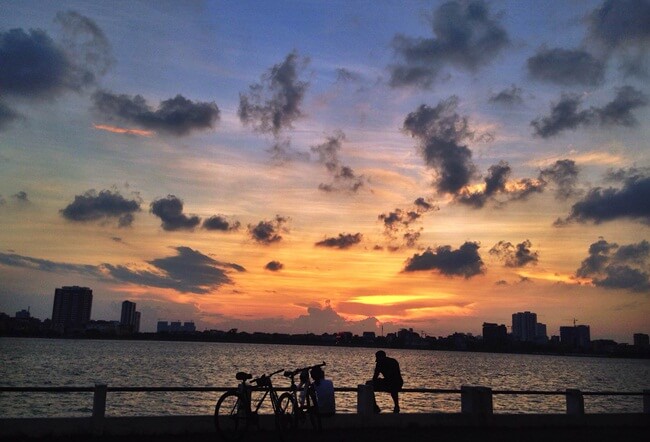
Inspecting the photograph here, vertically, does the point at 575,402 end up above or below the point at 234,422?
above

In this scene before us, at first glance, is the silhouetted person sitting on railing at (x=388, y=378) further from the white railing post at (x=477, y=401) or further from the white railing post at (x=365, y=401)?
the white railing post at (x=477, y=401)

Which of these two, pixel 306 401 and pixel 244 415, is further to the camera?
pixel 306 401

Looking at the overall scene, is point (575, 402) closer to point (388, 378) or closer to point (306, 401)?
point (388, 378)

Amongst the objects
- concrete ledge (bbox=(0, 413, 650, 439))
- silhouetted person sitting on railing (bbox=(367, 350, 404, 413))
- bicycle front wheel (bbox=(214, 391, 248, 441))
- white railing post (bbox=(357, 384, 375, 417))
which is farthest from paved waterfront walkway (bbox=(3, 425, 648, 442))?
silhouetted person sitting on railing (bbox=(367, 350, 404, 413))

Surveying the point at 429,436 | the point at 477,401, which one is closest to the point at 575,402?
the point at 477,401

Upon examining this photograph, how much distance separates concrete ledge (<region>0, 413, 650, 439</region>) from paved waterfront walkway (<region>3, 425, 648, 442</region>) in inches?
6.7

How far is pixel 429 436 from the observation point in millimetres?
14430

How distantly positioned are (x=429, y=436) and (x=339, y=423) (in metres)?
2.14

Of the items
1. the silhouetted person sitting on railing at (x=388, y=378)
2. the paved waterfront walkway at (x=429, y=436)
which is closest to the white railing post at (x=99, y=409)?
the paved waterfront walkway at (x=429, y=436)

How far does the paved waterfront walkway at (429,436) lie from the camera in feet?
42.7

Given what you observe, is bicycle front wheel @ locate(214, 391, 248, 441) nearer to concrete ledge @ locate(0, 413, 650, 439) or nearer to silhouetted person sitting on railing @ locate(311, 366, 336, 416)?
concrete ledge @ locate(0, 413, 650, 439)

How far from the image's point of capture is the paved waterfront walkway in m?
13.0

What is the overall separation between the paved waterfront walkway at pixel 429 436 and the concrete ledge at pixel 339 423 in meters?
0.17

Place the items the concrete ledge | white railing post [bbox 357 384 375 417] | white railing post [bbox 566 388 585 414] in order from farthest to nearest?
white railing post [bbox 566 388 585 414] < white railing post [bbox 357 384 375 417] < the concrete ledge
